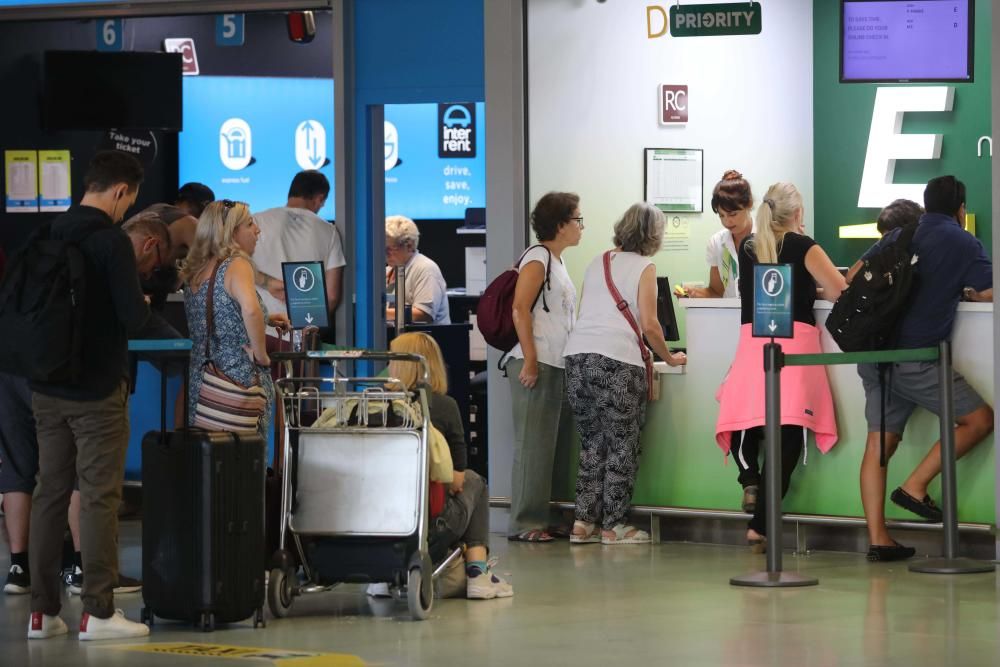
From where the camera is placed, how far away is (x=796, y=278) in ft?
25.1

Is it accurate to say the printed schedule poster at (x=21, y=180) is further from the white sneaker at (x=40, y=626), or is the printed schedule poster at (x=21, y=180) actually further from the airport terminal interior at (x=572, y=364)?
the white sneaker at (x=40, y=626)

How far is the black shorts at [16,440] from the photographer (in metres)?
6.62

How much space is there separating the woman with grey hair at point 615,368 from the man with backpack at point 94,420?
116 inches

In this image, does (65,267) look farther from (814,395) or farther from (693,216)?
(693,216)

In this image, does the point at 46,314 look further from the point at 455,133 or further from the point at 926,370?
the point at 455,133

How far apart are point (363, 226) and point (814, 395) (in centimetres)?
280


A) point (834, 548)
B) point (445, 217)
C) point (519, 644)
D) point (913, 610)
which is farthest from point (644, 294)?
point (445, 217)

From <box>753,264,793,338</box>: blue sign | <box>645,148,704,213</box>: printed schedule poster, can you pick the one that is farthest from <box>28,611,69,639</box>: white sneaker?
<box>645,148,704,213</box>: printed schedule poster

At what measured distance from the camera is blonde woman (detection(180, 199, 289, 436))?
6402mm

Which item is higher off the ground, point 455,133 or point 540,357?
point 455,133

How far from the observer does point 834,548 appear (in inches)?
310

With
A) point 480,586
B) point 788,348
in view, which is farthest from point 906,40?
point 480,586

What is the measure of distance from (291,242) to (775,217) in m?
2.70

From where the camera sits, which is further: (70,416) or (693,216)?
(693,216)
